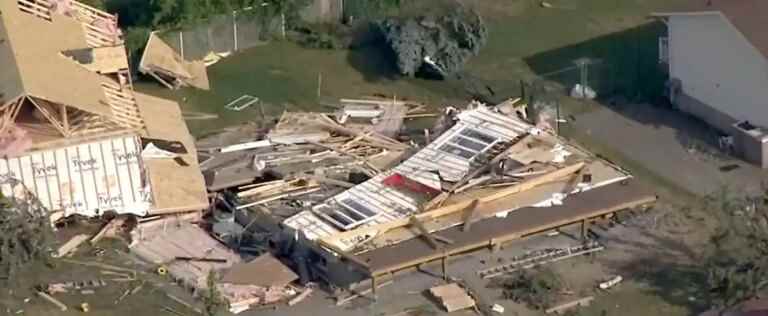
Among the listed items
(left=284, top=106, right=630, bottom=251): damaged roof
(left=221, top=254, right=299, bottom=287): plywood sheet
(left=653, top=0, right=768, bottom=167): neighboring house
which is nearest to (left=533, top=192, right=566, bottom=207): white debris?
(left=284, top=106, right=630, bottom=251): damaged roof

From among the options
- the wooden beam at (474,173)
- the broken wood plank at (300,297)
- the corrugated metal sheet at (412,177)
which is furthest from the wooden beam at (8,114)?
the wooden beam at (474,173)

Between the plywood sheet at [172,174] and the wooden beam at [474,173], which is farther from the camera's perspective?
the plywood sheet at [172,174]

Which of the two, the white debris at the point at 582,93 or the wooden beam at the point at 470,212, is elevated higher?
the white debris at the point at 582,93

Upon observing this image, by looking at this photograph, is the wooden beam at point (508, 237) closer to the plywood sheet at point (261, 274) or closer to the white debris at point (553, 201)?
the white debris at point (553, 201)

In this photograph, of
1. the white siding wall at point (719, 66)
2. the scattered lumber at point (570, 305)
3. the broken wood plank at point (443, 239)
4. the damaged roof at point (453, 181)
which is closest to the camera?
the scattered lumber at point (570, 305)

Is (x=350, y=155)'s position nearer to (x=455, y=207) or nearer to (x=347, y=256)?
(x=455, y=207)

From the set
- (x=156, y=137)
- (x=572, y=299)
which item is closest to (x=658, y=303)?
(x=572, y=299)

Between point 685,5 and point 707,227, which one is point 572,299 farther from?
point 685,5

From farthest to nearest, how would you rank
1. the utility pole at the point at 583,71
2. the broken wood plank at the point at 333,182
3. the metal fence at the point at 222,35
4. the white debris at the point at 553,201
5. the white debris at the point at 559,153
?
the metal fence at the point at 222,35 → the utility pole at the point at 583,71 → the white debris at the point at 559,153 → the broken wood plank at the point at 333,182 → the white debris at the point at 553,201
